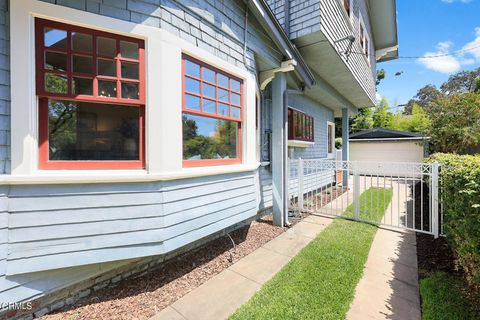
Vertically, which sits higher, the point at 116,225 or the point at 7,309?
the point at 116,225

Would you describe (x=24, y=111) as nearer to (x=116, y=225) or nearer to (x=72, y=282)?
(x=116, y=225)

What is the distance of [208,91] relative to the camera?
3.41m

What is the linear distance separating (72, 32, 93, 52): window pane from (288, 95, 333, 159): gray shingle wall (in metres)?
5.66

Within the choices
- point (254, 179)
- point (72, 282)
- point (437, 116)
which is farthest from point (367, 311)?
point (437, 116)

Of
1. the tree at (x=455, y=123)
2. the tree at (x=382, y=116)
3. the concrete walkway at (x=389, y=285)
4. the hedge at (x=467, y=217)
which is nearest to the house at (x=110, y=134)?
the concrete walkway at (x=389, y=285)

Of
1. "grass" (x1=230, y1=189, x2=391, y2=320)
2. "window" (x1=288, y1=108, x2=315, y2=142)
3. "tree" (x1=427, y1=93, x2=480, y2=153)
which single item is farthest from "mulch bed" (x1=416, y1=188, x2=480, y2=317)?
"tree" (x1=427, y1=93, x2=480, y2=153)

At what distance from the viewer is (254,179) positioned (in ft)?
14.1

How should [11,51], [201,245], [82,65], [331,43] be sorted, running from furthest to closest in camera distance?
1. [331,43]
2. [201,245]
3. [82,65]
4. [11,51]

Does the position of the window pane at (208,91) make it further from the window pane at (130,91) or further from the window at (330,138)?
the window at (330,138)

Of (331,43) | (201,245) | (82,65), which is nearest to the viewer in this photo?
Result: (82,65)

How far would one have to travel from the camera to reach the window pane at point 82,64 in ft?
7.89

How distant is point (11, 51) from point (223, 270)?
11.5 ft

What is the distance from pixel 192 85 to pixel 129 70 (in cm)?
83

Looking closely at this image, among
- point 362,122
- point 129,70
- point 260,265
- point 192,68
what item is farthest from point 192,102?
point 362,122
